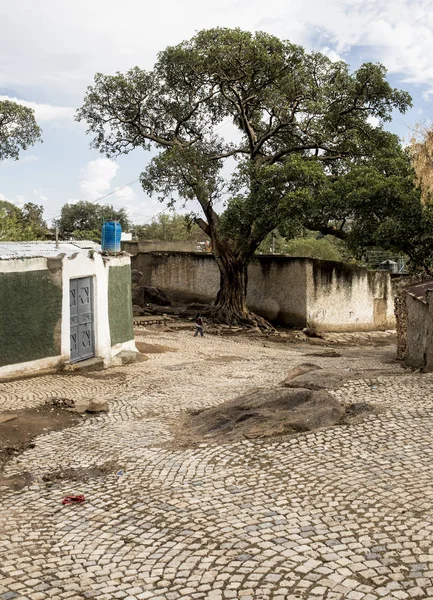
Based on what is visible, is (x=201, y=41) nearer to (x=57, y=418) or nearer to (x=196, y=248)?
(x=196, y=248)

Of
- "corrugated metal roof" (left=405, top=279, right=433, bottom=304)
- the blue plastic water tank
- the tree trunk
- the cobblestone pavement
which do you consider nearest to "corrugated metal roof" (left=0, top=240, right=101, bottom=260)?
the blue plastic water tank

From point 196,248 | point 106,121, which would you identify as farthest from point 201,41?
point 196,248

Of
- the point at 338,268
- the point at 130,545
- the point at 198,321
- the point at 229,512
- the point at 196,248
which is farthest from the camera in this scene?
the point at 196,248

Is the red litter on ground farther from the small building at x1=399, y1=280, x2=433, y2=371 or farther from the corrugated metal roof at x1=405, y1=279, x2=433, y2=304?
the corrugated metal roof at x1=405, y1=279, x2=433, y2=304

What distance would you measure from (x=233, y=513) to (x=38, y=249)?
978 centimetres

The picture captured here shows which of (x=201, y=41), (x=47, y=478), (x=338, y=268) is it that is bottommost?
(x=47, y=478)

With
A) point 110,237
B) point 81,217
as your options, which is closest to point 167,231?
point 81,217

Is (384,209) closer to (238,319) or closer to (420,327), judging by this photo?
(238,319)

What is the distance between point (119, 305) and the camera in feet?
51.9

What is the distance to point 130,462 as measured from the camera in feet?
26.6

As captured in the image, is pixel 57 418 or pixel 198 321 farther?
pixel 198 321

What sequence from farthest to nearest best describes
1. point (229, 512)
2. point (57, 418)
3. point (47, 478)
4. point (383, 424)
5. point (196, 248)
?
point (196, 248) → point (57, 418) → point (383, 424) → point (47, 478) → point (229, 512)

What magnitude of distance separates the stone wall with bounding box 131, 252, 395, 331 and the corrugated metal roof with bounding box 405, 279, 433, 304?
769 cm

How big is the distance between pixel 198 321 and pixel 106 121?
1001 cm
